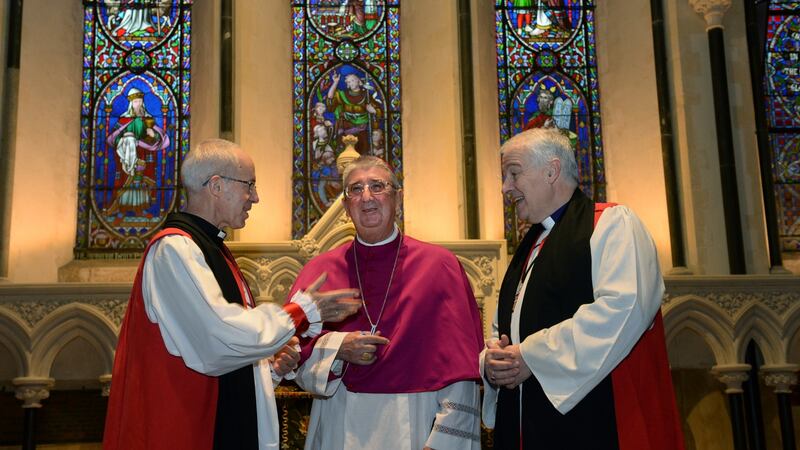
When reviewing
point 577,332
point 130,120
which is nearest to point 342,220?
point 130,120

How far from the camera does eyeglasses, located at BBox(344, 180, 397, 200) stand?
3.51m

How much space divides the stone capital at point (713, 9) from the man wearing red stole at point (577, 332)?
519 cm

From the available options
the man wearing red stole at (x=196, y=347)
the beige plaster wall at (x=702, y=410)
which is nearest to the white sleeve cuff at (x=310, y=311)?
the man wearing red stole at (x=196, y=347)

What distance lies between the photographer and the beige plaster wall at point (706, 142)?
24.9 ft

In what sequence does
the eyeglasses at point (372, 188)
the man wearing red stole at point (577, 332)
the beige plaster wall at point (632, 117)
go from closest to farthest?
Result: the man wearing red stole at point (577, 332)
the eyeglasses at point (372, 188)
the beige plaster wall at point (632, 117)

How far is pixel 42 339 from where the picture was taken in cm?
666

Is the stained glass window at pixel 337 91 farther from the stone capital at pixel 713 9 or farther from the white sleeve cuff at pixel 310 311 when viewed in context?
the white sleeve cuff at pixel 310 311

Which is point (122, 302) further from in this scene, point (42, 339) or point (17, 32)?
point (17, 32)

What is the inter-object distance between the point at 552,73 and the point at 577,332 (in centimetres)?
623

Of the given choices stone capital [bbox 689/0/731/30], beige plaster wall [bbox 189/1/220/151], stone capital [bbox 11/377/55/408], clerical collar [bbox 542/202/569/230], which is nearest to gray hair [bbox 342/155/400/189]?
clerical collar [bbox 542/202/569/230]

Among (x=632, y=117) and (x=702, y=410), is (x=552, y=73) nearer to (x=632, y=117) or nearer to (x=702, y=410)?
(x=632, y=117)

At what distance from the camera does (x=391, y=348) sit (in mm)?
3395

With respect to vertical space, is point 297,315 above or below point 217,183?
below

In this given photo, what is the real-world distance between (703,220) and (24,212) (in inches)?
216
